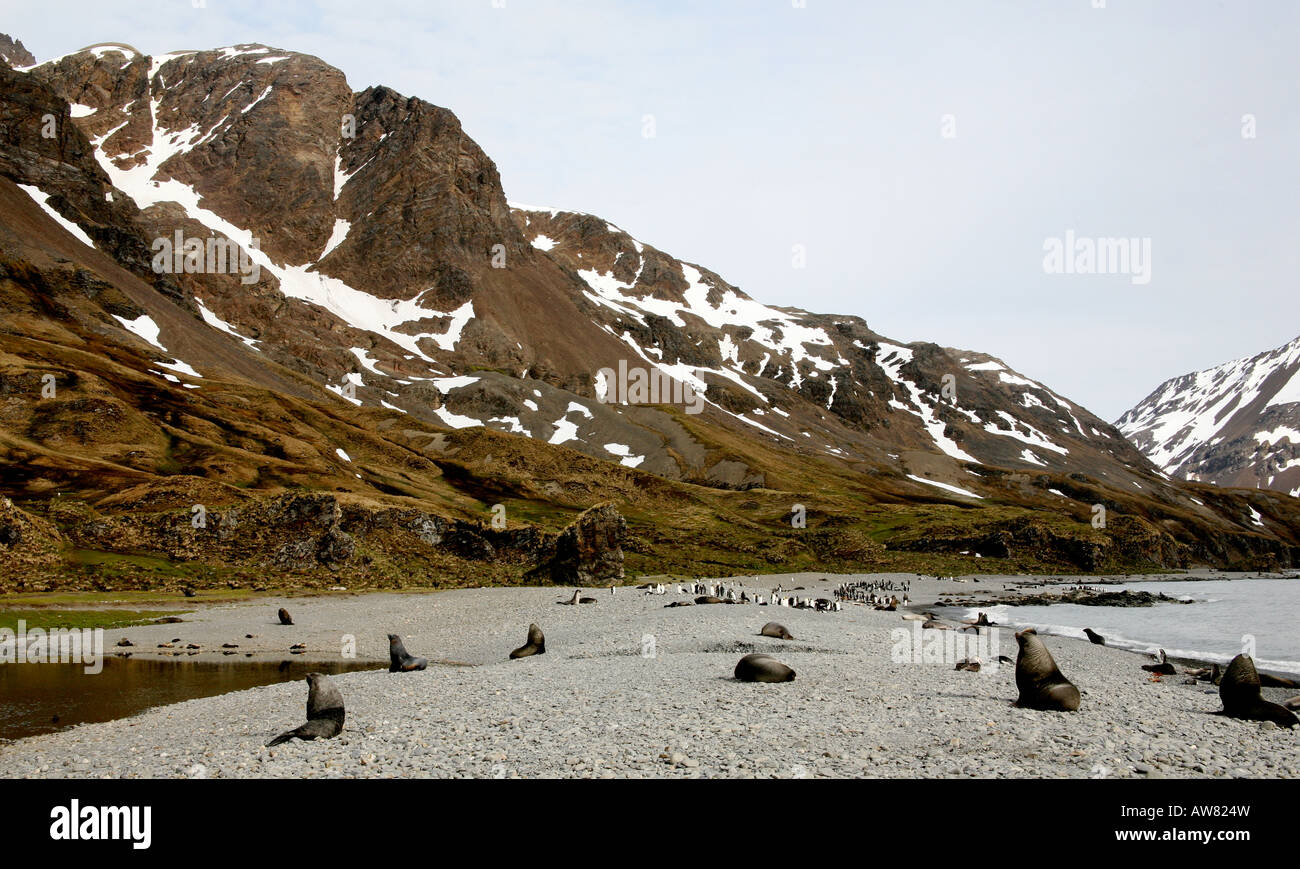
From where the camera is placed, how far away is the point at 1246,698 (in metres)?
19.8

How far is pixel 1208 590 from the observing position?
98750mm

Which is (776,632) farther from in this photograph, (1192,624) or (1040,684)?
(1192,624)

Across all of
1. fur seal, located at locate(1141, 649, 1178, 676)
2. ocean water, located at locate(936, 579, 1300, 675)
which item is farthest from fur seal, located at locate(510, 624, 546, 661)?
ocean water, located at locate(936, 579, 1300, 675)

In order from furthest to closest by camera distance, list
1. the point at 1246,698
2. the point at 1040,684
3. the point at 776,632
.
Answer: the point at 776,632
the point at 1246,698
the point at 1040,684

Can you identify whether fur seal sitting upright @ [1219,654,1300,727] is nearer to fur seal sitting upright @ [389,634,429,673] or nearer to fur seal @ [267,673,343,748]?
fur seal @ [267,673,343,748]

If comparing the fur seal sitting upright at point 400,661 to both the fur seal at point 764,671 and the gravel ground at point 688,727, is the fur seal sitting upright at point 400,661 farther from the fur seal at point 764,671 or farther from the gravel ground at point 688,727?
the fur seal at point 764,671

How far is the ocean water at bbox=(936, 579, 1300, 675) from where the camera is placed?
39.8 metres

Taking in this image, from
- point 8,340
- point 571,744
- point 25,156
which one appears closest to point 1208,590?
point 571,744

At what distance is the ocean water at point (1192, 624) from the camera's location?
3975 cm

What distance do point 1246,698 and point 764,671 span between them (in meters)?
12.0

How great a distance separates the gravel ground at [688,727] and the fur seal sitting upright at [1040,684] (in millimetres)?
691

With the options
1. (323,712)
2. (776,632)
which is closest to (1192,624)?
(776,632)
